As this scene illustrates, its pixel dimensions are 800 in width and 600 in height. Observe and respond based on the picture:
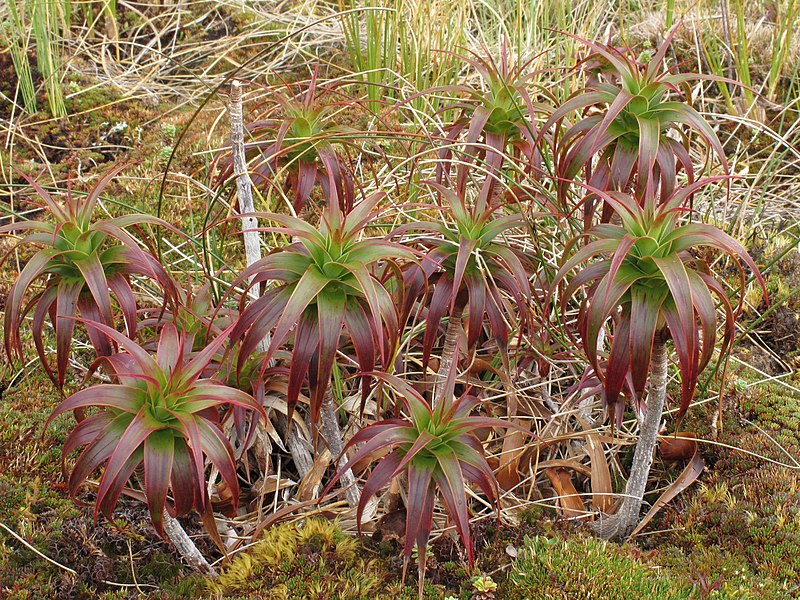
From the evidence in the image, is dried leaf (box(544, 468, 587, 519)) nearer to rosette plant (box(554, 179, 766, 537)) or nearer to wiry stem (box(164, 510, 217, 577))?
rosette plant (box(554, 179, 766, 537))

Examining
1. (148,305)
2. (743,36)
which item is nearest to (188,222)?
(148,305)

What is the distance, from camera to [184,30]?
16.9ft

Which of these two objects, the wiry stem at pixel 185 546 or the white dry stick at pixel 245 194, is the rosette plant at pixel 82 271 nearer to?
the white dry stick at pixel 245 194

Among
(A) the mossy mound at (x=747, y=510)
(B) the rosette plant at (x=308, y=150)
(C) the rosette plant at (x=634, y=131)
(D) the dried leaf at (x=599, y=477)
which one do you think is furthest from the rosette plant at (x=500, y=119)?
(A) the mossy mound at (x=747, y=510)

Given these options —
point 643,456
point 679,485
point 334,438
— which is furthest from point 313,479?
point 679,485

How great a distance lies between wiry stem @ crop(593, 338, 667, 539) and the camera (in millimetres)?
1893

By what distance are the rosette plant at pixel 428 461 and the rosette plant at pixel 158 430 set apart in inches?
12.3

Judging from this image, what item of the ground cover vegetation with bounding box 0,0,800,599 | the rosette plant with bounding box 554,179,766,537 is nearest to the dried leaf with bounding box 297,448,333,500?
the ground cover vegetation with bounding box 0,0,800,599

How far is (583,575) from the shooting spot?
1.88m

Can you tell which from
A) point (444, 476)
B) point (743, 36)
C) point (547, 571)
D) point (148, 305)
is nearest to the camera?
point (444, 476)

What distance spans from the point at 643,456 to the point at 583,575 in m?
0.39

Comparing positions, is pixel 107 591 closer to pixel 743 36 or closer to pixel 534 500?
pixel 534 500

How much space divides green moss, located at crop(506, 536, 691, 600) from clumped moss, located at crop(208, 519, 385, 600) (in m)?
0.38

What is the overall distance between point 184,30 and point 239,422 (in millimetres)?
3986
